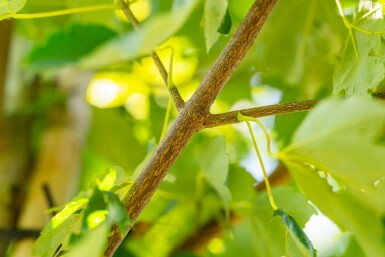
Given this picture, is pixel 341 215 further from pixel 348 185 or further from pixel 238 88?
pixel 238 88

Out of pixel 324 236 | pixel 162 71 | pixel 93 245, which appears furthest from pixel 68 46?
pixel 324 236

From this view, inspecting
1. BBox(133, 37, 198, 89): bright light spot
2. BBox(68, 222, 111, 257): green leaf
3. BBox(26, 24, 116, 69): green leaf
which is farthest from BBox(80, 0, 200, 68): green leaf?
BBox(133, 37, 198, 89): bright light spot

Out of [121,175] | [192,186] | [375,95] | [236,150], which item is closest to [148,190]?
[121,175]

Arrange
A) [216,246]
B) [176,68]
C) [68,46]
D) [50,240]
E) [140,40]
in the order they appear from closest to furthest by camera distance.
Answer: [140,40] < [50,240] < [68,46] < [216,246] < [176,68]

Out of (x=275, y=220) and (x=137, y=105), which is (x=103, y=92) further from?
(x=275, y=220)

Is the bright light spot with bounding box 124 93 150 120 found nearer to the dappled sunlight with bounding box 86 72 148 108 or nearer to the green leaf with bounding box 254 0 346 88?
the dappled sunlight with bounding box 86 72 148 108

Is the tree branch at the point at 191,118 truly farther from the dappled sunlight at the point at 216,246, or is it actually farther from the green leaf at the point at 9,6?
the dappled sunlight at the point at 216,246
